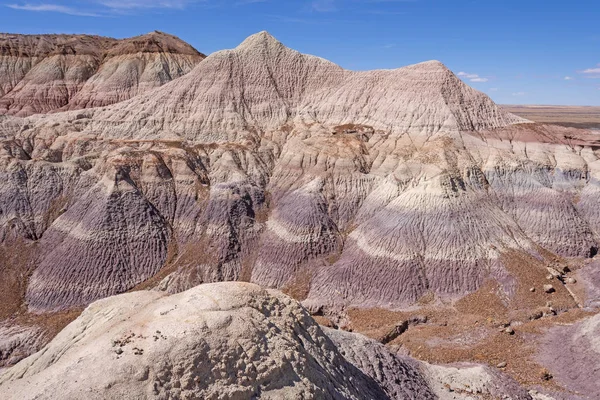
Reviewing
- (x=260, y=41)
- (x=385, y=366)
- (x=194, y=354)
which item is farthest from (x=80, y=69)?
(x=194, y=354)

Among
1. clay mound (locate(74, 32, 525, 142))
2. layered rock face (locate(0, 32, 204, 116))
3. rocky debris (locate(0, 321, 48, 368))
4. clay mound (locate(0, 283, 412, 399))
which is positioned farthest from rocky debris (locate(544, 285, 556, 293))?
layered rock face (locate(0, 32, 204, 116))

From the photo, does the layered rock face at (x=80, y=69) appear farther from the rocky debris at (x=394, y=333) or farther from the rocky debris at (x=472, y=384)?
the rocky debris at (x=472, y=384)

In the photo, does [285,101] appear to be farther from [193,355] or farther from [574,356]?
[193,355]

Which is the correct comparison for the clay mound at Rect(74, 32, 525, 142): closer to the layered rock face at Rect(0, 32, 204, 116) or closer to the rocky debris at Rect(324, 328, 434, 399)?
the layered rock face at Rect(0, 32, 204, 116)

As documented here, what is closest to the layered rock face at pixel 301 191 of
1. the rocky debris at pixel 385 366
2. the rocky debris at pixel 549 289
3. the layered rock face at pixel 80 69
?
the rocky debris at pixel 549 289

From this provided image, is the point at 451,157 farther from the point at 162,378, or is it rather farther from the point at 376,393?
the point at 162,378
